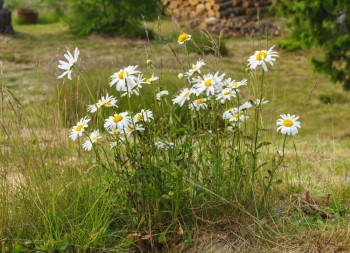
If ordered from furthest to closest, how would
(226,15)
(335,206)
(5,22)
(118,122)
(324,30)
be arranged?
1. (226,15)
2. (5,22)
3. (324,30)
4. (335,206)
5. (118,122)

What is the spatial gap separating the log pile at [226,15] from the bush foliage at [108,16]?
4.69 ft

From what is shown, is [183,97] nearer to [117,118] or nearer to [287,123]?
[117,118]

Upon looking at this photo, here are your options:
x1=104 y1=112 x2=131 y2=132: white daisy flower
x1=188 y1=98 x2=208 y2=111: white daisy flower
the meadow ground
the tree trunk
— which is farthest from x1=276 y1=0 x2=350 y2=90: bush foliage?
the tree trunk

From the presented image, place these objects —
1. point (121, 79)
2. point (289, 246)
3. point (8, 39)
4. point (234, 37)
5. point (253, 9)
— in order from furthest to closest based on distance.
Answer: point (253, 9) → point (234, 37) → point (8, 39) → point (289, 246) → point (121, 79)

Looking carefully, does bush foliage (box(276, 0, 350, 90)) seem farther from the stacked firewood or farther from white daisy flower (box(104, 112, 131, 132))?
white daisy flower (box(104, 112, 131, 132))

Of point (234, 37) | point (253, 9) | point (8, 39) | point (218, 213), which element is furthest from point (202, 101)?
point (253, 9)

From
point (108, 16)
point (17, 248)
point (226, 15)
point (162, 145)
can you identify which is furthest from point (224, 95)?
point (226, 15)

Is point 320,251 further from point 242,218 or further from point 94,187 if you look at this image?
point 94,187

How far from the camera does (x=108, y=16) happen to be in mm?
11359

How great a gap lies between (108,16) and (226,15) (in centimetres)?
302

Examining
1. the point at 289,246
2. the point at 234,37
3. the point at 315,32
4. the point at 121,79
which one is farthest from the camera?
the point at 234,37

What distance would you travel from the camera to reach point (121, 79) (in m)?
2.26

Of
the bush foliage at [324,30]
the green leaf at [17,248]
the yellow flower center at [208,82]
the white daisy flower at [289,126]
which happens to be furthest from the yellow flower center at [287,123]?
the bush foliage at [324,30]

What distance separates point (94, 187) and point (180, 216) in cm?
42
